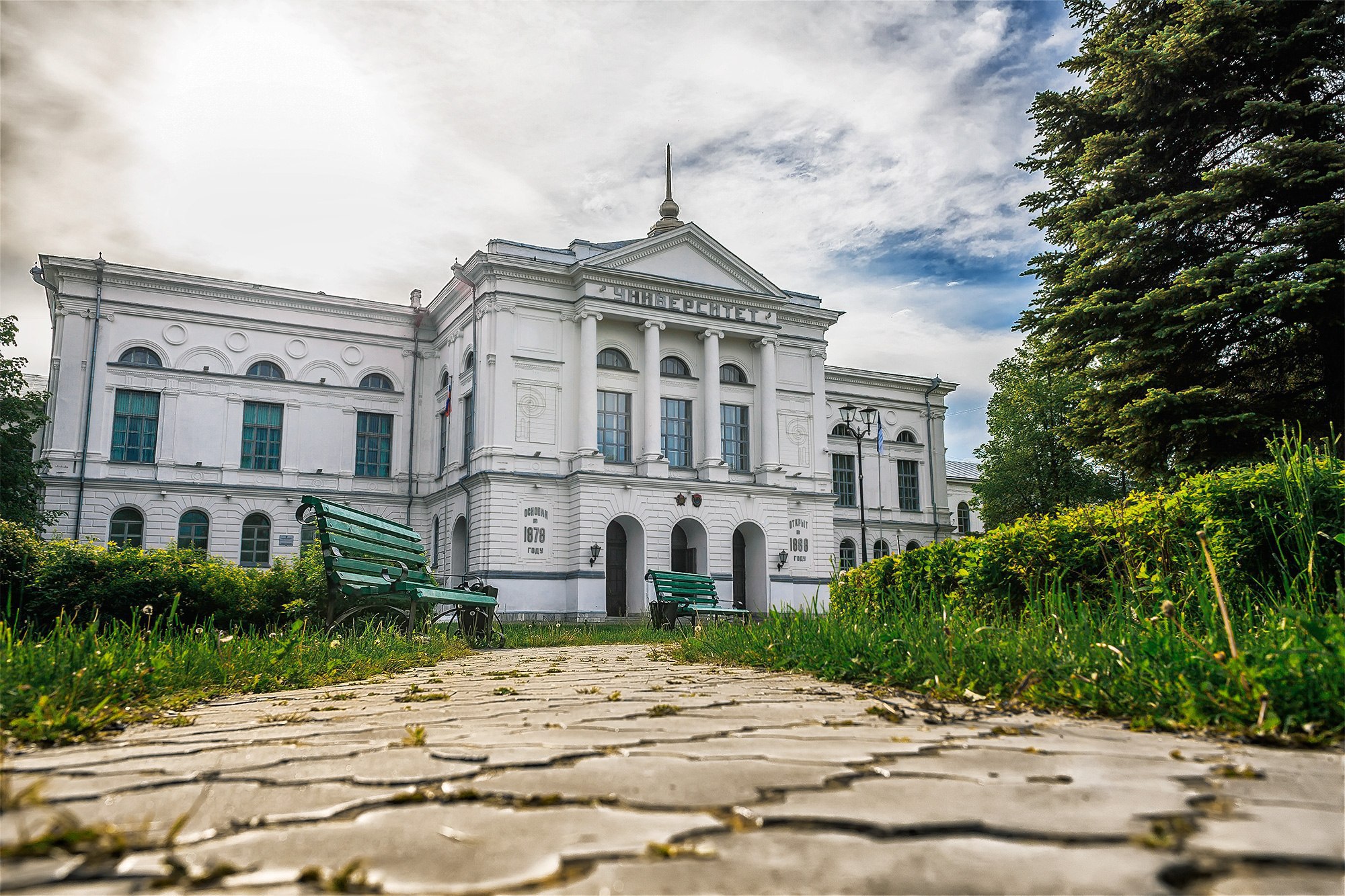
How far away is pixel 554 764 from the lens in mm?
2127

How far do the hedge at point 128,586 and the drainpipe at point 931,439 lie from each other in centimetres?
Answer: 3733

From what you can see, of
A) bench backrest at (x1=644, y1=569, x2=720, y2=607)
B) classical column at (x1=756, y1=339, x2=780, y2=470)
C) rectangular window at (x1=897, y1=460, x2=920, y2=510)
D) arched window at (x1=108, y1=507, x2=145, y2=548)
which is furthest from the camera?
rectangular window at (x1=897, y1=460, x2=920, y2=510)

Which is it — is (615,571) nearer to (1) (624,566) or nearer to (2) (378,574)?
(1) (624,566)

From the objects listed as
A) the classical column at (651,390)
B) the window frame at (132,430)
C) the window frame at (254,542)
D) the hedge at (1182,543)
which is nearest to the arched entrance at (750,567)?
the classical column at (651,390)

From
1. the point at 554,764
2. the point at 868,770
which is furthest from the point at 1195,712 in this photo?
the point at 554,764

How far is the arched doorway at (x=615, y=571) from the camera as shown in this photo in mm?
29344

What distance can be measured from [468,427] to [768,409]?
10558 mm

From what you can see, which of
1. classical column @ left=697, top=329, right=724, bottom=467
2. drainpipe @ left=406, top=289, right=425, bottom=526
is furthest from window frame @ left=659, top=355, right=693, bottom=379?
drainpipe @ left=406, top=289, right=425, bottom=526

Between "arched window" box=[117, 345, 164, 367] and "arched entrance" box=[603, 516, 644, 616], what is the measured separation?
641 inches

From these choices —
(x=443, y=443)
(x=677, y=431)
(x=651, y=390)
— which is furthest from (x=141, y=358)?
(x=677, y=431)

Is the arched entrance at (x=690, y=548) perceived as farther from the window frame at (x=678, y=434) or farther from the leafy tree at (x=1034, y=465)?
the leafy tree at (x=1034, y=465)

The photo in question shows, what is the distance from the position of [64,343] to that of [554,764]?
3222cm

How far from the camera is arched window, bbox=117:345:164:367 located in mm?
28844

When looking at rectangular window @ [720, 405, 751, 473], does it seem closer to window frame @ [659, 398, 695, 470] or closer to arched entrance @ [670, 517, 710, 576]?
window frame @ [659, 398, 695, 470]
